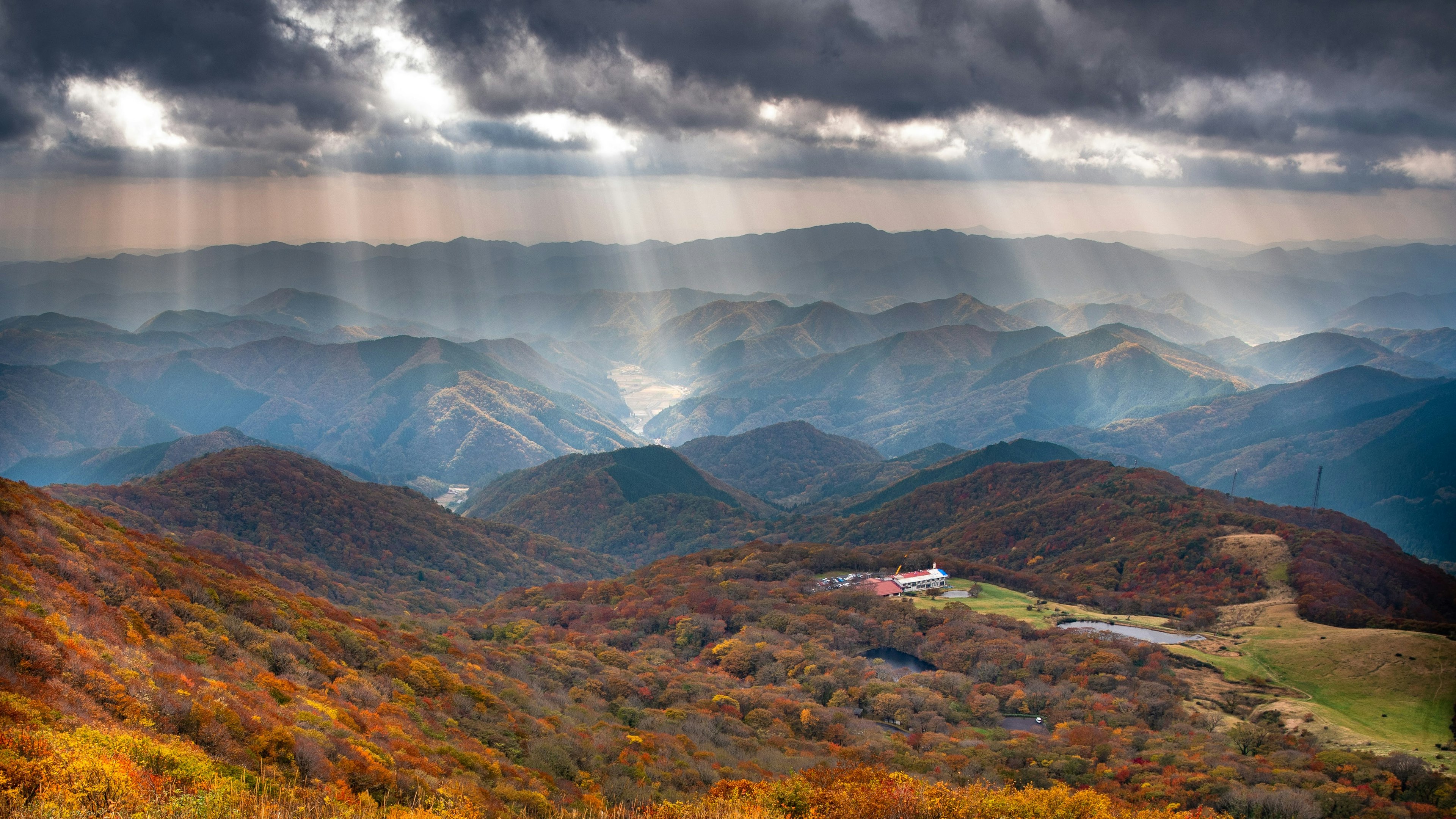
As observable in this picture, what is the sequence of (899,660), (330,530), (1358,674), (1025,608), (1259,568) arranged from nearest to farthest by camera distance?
1. (1358,674)
2. (899,660)
3. (1025,608)
4. (1259,568)
5. (330,530)

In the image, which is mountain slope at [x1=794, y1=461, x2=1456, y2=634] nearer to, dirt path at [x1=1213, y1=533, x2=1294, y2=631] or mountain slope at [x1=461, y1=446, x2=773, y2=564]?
dirt path at [x1=1213, y1=533, x2=1294, y2=631]

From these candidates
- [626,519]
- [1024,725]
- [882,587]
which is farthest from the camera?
[626,519]

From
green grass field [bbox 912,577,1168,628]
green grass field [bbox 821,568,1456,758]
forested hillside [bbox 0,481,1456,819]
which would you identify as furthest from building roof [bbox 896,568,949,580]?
green grass field [bbox 821,568,1456,758]

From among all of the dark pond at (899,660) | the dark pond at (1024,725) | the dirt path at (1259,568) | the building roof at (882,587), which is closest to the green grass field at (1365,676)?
the dirt path at (1259,568)

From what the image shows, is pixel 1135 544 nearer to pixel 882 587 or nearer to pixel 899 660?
pixel 882 587

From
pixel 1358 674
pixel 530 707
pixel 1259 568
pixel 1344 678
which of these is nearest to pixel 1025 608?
pixel 1259 568

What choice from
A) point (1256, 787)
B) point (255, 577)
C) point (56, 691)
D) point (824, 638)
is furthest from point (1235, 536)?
point (56, 691)

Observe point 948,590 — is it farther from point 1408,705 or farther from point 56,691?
point 56,691
